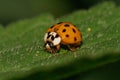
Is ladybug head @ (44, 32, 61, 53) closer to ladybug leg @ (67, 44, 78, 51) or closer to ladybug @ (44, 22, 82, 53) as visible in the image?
ladybug @ (44, 22, 82, 53)

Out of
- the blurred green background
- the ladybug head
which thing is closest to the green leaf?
the ladybug head

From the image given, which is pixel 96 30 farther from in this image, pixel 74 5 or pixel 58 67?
pixel 74 5

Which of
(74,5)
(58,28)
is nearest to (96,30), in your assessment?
(58,28)

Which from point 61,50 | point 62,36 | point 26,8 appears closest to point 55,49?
point 61,50

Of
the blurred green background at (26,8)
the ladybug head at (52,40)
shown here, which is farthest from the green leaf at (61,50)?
the blurred green background at (26,8)

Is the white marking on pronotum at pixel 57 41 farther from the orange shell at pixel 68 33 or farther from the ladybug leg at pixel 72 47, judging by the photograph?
the ladybug leg at pixel 72 47
